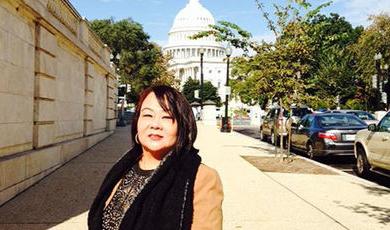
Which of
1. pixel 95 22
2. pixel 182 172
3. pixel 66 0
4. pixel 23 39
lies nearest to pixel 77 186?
pixel 23 39

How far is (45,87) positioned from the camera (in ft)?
33.3

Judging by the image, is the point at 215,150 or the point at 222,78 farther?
the point at 222,78

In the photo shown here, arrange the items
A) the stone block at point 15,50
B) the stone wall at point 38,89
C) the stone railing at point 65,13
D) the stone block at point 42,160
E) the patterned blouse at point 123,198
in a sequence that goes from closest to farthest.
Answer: the patterned blouse at point 123,198 < the stone wall at point 38,89 < the stone block at point 15,50 < the stone block at point 42,160 < the stone railing at point 65,13

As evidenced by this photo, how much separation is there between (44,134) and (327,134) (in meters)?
8.03

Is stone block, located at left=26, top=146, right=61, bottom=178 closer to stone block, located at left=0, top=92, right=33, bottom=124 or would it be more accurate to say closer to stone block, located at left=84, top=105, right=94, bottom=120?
stone block, located at left=0, top=92, right=33, bottom=124

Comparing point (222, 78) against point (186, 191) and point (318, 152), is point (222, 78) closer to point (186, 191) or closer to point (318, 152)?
point (318, 152)

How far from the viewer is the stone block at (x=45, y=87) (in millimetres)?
9703

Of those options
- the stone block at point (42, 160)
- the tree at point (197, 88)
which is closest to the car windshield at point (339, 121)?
the stone block at point (42, 160)

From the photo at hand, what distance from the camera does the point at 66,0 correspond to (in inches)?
500

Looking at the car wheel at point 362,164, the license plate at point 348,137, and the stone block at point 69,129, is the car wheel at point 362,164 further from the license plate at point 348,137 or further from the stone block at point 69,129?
the stone block at point 69,129

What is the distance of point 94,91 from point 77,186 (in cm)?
995

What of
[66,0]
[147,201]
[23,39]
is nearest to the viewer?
[147,201]

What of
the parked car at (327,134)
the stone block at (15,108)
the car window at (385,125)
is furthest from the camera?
the parked car at (327,134)

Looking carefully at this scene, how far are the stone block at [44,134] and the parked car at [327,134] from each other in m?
7.58
